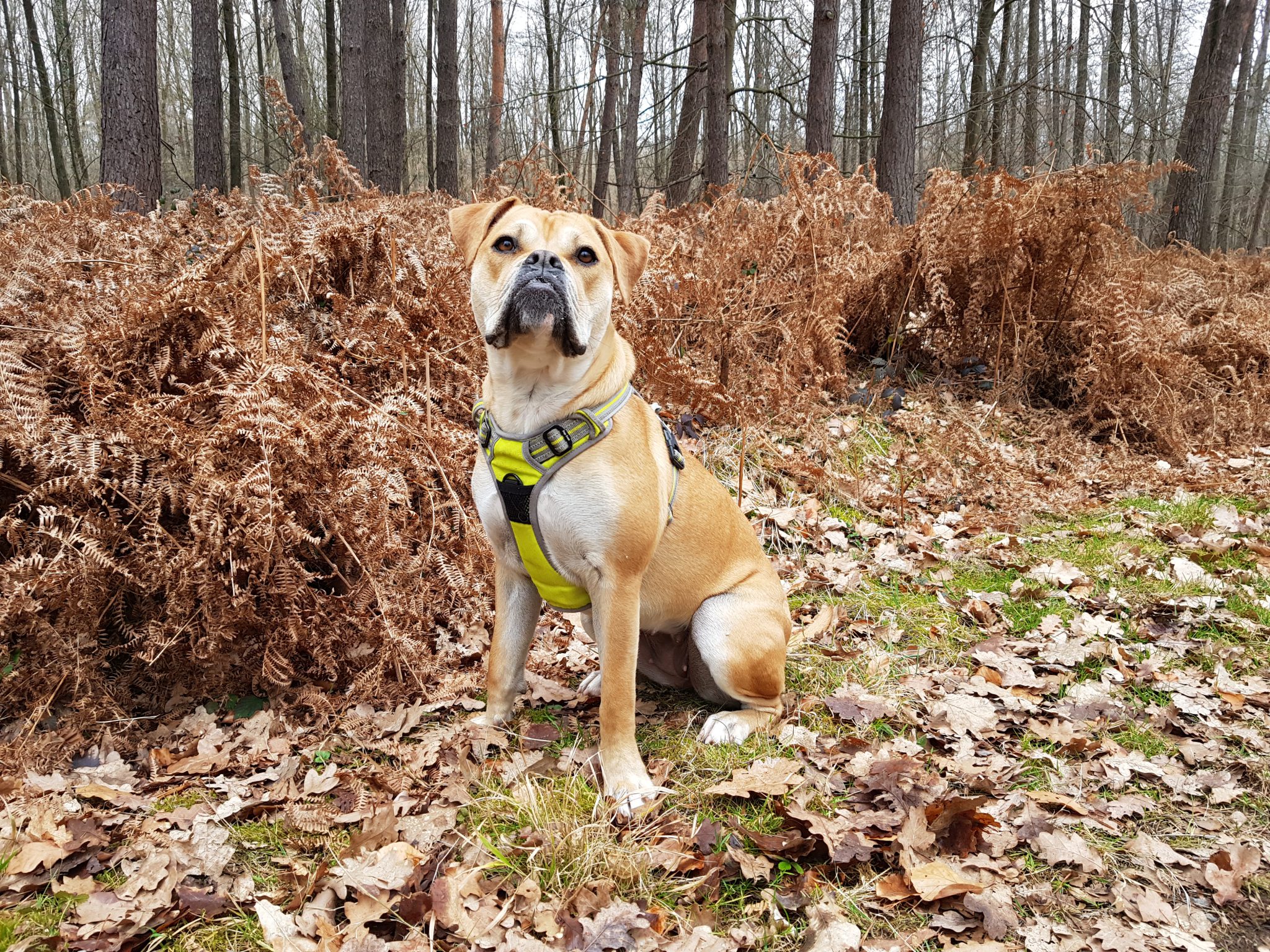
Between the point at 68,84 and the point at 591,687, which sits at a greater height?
the point at 68,84

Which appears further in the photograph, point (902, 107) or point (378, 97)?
point (378, 97)

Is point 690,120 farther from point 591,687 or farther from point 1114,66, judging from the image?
point 1114,66

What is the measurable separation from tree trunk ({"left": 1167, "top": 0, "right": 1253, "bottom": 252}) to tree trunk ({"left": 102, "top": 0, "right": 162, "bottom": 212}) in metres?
15.4

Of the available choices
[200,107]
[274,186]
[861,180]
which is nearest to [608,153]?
[200,107]

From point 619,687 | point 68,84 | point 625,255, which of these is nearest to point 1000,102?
point 625,255

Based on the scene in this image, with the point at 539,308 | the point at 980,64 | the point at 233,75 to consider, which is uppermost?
the point at 233,75

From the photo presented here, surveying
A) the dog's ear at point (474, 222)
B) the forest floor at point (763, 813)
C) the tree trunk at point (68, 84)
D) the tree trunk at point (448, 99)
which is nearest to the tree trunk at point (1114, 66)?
the tree trunk at point (448, 99)

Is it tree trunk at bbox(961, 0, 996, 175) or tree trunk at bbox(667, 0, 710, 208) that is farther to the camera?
tree trunk at bbox(961, 0, 996, 175)

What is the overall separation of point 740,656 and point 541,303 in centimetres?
171

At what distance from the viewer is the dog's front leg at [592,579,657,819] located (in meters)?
3.02

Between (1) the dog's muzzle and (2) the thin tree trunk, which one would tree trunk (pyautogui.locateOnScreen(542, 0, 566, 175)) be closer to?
(2) the thin tree trunk

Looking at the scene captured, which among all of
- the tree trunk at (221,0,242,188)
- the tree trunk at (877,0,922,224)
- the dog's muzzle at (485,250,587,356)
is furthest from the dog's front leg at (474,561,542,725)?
the tree trunk at (221,0,242,188)

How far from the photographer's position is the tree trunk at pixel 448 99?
15117 mm

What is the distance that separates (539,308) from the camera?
2.82m
